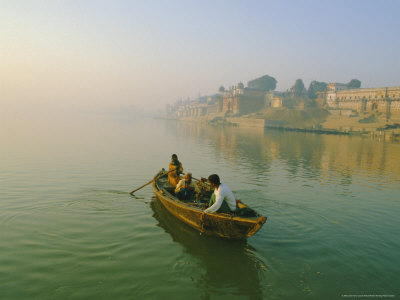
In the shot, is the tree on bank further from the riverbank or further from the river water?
the river water

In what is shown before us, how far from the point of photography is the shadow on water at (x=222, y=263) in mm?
6746

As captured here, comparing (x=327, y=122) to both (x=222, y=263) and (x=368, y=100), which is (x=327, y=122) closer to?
(x=368, y=100)

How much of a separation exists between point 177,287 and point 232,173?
14549 millimetres

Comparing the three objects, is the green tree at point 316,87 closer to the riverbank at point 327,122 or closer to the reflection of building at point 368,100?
the reflection of building at point 368,100

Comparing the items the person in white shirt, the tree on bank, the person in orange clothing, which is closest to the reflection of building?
the tree on bank

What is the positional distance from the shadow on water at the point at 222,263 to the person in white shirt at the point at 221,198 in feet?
3.70

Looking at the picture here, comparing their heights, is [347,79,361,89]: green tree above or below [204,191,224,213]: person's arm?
above

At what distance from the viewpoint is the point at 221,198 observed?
8.54 metres

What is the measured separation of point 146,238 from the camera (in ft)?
30.5

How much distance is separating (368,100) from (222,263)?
374 feet

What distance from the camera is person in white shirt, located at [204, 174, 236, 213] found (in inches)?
334

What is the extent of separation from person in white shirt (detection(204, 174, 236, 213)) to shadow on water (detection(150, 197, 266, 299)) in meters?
1.13

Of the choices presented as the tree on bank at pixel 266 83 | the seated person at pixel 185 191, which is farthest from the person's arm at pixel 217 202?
the tree on bank at pixel 266 83

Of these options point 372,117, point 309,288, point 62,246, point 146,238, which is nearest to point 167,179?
point 146,238
